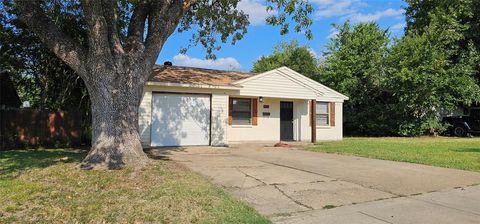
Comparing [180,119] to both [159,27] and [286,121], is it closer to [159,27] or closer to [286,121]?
[286,121]

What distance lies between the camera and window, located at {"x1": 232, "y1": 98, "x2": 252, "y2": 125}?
18.1m

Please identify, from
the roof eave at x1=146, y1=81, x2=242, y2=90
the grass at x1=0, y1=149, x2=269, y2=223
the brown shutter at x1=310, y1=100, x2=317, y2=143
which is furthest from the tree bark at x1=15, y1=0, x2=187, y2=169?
the brown shutter at x1=310, y1=100, x2=317, y2=143

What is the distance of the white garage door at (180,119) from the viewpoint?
15000mm

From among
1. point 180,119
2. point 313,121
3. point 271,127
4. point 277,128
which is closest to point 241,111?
point 271,127

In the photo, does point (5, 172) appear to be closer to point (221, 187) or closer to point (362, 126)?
point (221, 187)

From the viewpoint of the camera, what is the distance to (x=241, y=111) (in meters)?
18.2

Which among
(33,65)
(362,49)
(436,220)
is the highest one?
(362,49)

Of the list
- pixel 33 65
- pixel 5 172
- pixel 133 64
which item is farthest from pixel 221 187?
pixel 33 65

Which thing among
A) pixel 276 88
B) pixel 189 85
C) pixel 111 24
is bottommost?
pixel 189 85

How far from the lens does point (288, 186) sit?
24.7 ft

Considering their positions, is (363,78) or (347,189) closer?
(347,189)

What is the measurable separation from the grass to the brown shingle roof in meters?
7.58

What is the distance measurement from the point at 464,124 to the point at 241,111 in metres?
14.9

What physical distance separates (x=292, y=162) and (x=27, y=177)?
6.68m
